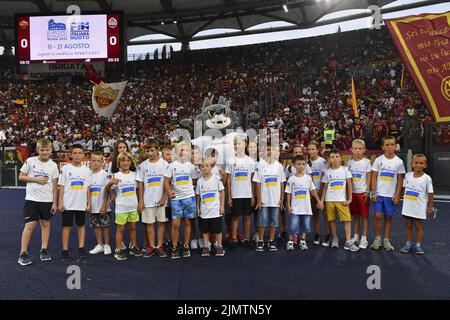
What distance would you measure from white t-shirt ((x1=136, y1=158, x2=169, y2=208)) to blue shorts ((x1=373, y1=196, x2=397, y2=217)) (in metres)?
2.95

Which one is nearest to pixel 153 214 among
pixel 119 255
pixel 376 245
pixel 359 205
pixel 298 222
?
pixel 119 255

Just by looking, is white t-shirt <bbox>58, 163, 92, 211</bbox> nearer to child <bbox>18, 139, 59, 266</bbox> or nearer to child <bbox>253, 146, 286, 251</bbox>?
child <bbox>18, 139, 59, 266</bbox>

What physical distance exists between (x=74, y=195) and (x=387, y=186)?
13.7ft

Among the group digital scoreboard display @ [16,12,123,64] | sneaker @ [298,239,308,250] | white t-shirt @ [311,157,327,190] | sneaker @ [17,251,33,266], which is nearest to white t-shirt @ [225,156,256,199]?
sneaker @ [298,239,308,250]

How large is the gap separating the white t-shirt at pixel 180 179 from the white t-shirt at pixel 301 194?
1.43 metres

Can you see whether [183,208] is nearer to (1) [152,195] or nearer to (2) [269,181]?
(1) [152,195]

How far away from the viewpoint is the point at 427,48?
7453 mm

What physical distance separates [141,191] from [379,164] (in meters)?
3.29

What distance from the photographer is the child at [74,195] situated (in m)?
4.91

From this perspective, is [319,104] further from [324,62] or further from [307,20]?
[307,20]

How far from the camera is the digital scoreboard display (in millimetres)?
18797

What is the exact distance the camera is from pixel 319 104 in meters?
18.6
